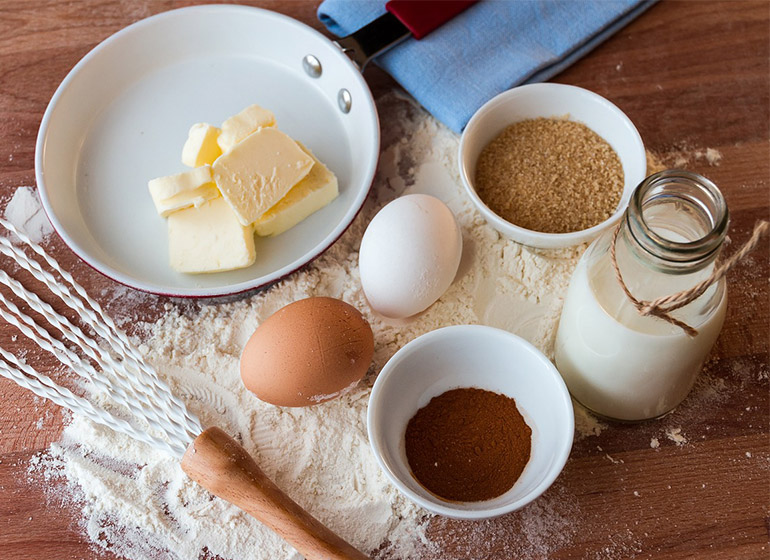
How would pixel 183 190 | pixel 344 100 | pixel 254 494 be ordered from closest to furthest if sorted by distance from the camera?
pixel 254 494 < pixel 183 190 < pixel 344 100

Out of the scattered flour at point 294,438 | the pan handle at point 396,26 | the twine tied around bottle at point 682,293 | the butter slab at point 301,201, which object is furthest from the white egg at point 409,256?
the pan handle at point 396,26

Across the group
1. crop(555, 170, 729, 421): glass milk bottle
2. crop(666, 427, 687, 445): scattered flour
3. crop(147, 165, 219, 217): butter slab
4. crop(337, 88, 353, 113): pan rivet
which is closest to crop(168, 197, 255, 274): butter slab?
crop(147, 165, 219, 217): butter slab

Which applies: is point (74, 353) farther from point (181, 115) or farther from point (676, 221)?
point (676, 221)

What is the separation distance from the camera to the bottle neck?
0.75m

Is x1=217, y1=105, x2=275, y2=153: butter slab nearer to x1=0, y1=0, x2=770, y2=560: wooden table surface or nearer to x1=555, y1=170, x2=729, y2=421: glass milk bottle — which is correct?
x1=0, y1=0, x2=770, y2=560: wooden table surface

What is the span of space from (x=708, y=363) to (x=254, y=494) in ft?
2.30

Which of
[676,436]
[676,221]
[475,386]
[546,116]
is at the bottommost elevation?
[676,436]

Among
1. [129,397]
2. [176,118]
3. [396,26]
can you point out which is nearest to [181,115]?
[176,118]

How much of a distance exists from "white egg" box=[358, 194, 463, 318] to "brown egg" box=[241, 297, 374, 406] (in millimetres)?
68

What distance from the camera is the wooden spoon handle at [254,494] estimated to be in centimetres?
90

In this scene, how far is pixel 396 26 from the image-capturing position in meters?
1.35

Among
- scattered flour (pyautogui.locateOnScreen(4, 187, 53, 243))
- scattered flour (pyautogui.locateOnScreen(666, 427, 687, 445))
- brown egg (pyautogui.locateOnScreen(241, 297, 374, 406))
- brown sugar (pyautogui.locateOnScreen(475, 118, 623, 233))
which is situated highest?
scattered flour (pyautogui.locateOnScreen(4, 187, 53, 243))

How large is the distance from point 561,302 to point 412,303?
24 cm

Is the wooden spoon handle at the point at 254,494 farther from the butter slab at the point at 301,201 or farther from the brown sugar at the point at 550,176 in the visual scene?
the brown sugar at the point at 550,176
